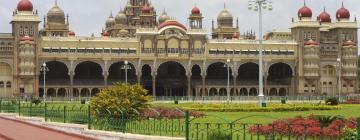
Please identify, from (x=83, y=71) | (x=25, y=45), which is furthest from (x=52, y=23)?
(x=25, y=45)

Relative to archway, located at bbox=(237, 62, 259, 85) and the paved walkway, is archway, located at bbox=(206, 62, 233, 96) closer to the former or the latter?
archway, located at bbox=(237, 62, 259, 85)

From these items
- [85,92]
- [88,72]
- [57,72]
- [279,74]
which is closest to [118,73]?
[88,72]

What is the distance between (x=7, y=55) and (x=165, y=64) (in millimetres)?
20568

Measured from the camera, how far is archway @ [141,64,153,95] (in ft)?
258

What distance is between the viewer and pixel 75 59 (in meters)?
71.9

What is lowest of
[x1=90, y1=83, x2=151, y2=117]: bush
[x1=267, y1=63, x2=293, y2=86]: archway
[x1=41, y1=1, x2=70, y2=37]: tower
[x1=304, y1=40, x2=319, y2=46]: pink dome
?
[x1=90, y1=83, x2=151, y2=117]: bush

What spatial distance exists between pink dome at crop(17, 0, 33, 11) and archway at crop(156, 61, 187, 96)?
1813 centimetres

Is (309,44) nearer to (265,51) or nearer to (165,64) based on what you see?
(265,51)

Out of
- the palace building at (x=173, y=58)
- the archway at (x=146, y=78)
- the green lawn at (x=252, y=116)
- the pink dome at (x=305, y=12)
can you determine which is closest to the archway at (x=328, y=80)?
the palace building at (x=173, y=58)

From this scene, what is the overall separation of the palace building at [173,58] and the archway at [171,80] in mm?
126

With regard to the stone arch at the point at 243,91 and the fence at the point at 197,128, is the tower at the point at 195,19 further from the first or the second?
the fence at the point at 197,128

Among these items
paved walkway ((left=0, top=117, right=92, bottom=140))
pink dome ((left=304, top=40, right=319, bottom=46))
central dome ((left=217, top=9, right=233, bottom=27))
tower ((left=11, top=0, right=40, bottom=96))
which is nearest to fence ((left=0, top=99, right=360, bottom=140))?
paved walkway ((left=0, top=117, right=92, bottom=140))

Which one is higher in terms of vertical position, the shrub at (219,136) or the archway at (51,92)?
the shrub at (219,136)

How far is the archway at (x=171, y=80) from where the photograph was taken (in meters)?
78.6
